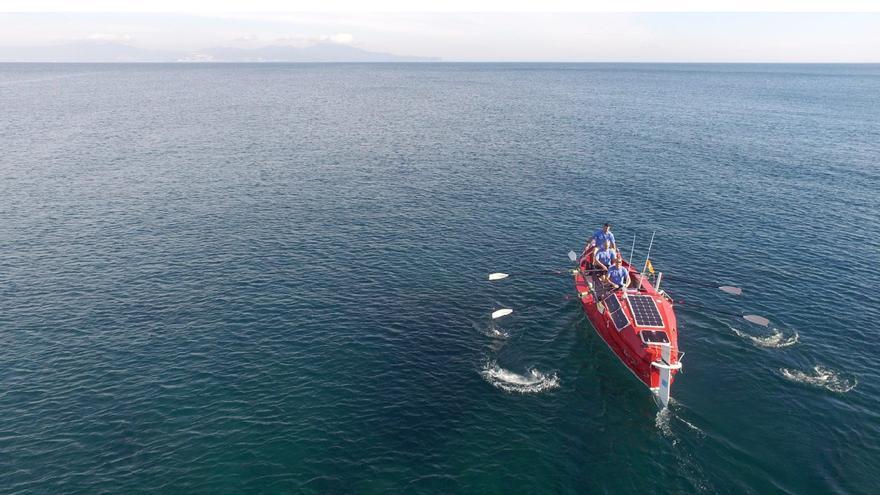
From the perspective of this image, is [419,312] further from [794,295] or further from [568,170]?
[568,170]

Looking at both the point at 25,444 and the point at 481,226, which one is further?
the point at 481,226

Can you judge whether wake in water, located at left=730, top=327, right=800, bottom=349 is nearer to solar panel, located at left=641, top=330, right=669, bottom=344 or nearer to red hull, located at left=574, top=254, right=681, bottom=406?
red hull, located at left=574, top=254, right=681, bottom=406

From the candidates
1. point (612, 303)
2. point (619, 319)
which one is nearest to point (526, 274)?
point (612, 303)

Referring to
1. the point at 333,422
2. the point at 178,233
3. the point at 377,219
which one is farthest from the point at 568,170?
the point at 333,422

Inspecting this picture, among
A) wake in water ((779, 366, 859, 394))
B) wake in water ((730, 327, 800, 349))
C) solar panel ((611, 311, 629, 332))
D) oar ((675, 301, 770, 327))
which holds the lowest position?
wake in water ((779, 366, 859, 394))

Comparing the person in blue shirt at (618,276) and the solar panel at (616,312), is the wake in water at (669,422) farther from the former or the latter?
the person in blue shirt at (618,276)

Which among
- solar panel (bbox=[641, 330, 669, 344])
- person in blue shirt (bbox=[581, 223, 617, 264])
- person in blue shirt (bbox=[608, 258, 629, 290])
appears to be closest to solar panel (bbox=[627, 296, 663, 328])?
solar panel (bbox=[641, 330, 669, 344])
